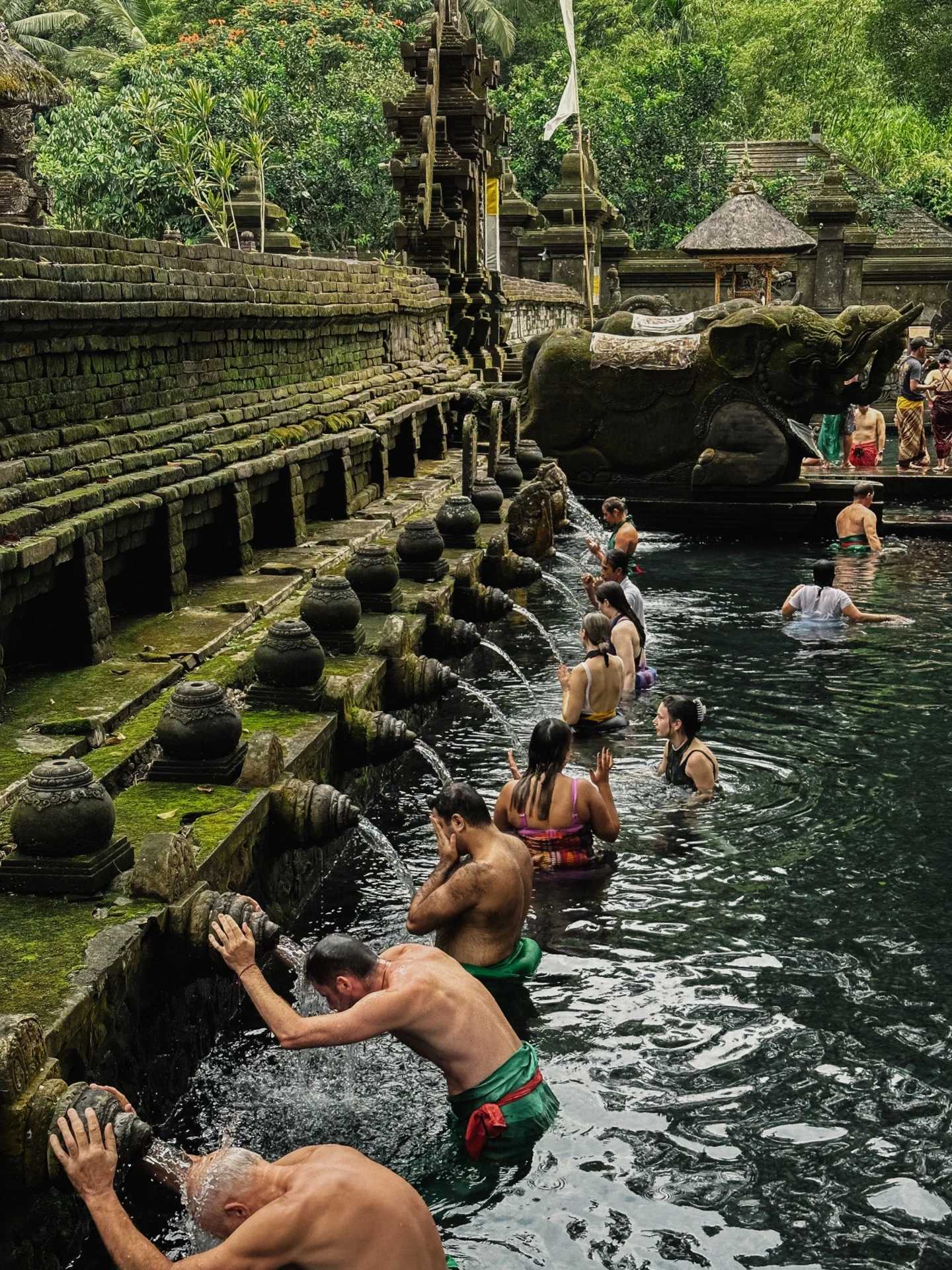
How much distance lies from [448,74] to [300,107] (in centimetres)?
654

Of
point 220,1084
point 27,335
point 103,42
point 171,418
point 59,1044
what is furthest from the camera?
point 103,42

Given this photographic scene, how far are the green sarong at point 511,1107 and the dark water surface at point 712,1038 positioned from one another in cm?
8

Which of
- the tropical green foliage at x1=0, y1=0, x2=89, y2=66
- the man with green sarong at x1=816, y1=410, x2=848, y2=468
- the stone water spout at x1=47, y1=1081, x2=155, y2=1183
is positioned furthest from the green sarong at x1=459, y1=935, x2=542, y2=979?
the tropical green foliage at x1=0, y1=0, x2=89, y2=66

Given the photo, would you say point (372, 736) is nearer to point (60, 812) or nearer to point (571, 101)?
point (60, 812)

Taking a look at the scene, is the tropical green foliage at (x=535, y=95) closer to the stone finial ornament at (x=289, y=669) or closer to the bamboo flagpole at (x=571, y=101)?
the bamboo flagpole at (x=571, y=101)

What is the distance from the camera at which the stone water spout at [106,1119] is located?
408 centimetres

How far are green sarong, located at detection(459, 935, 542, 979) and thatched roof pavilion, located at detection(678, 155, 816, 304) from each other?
24694mm

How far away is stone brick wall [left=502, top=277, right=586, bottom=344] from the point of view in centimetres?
2792

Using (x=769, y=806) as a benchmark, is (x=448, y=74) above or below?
above

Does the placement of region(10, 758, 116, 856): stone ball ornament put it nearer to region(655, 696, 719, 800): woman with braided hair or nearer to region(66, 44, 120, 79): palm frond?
region(655, 696, 719, 800): woman with braided hair

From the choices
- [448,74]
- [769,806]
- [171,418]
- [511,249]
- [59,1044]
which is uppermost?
[448,74]

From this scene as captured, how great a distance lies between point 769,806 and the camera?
28.4 feet

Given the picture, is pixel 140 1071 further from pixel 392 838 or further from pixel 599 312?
pixel 599 312

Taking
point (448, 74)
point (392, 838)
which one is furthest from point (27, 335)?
point (448, 74)
